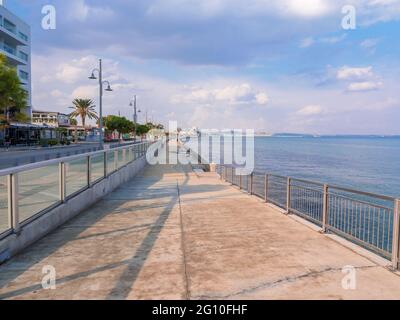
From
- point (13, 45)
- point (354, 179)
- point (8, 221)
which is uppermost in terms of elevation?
point (13, 45)

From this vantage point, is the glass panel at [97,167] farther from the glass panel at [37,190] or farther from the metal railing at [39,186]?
the glass panel at [37,190]

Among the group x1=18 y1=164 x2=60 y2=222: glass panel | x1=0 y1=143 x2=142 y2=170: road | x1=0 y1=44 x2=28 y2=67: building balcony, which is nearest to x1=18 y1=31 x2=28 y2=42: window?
x1=0 y1=44 x2=28 y2=67: building balcony

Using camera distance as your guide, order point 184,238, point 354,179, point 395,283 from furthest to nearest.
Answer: point 354,179 → point 184,238 → point 395,283

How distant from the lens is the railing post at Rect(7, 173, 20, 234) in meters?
5.68

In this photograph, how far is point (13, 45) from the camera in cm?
6400

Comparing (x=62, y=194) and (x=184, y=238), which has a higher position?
(x=62, y=194)

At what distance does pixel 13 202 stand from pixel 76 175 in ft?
10.8

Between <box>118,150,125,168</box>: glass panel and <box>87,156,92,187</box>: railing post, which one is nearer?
<box>87,156,92,187</box>: railing post

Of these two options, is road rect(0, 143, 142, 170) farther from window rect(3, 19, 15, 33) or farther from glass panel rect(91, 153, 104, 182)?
window rect(3, 19, 15, 33)

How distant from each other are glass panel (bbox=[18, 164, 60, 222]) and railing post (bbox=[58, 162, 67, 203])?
0.39ft
